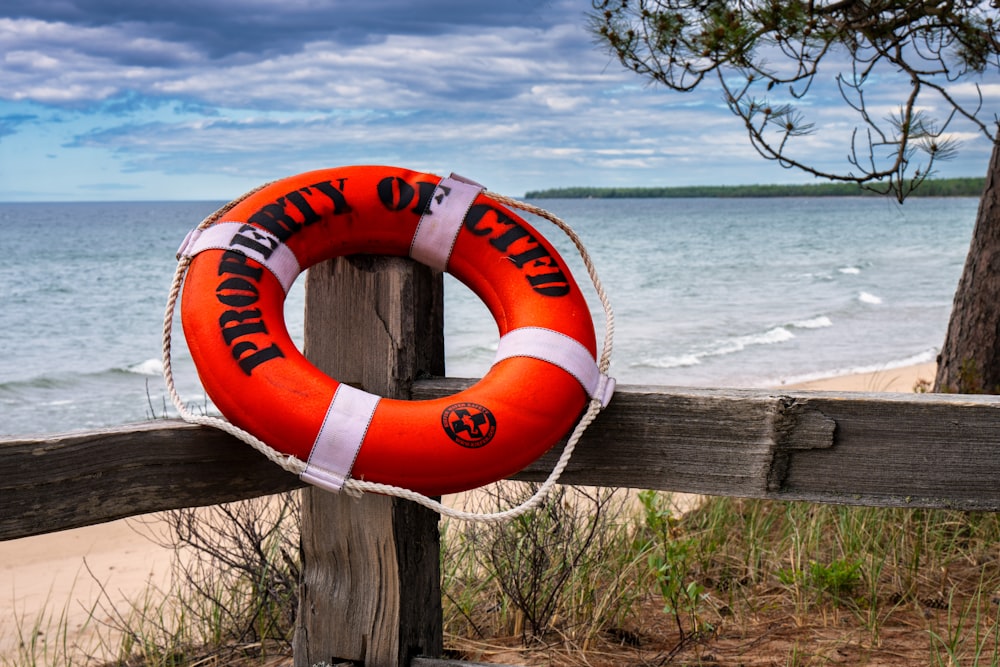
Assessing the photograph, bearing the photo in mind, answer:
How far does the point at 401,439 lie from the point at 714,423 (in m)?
0.57

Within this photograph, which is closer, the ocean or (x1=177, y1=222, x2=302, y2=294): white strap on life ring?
(x1=177, y1=222, x2=302, y2=294): white strap on life ring

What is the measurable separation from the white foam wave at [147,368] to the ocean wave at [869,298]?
37.2 feet

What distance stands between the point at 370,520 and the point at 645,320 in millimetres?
12583

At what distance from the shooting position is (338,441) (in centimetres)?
153

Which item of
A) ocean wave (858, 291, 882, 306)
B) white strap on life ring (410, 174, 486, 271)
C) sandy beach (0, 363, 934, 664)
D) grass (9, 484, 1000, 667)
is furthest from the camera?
ocean wave (858, 291, 882, 306)

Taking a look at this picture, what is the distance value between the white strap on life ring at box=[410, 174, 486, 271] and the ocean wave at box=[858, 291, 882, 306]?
15.0 m

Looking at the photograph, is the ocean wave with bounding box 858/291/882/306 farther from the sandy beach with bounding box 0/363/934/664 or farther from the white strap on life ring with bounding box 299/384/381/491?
the white strap on life ring with bounding box 299/384/381/491

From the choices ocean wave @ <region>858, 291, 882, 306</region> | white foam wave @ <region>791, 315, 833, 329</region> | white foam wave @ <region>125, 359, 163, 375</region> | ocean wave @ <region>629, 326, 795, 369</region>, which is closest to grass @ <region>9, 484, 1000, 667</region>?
ocean wave @ <region>629, 326, 795, 369</region>

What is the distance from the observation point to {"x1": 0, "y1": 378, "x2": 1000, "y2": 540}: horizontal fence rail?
1611 mm

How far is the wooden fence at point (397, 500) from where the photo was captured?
154cm

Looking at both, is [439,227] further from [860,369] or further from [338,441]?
[860,369]

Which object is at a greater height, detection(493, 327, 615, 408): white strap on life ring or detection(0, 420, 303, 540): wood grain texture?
detection(493, 327, 615, 408): white strap on life ring

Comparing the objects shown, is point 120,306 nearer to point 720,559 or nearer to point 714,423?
point 720,559

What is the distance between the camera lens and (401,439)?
1.54 m
